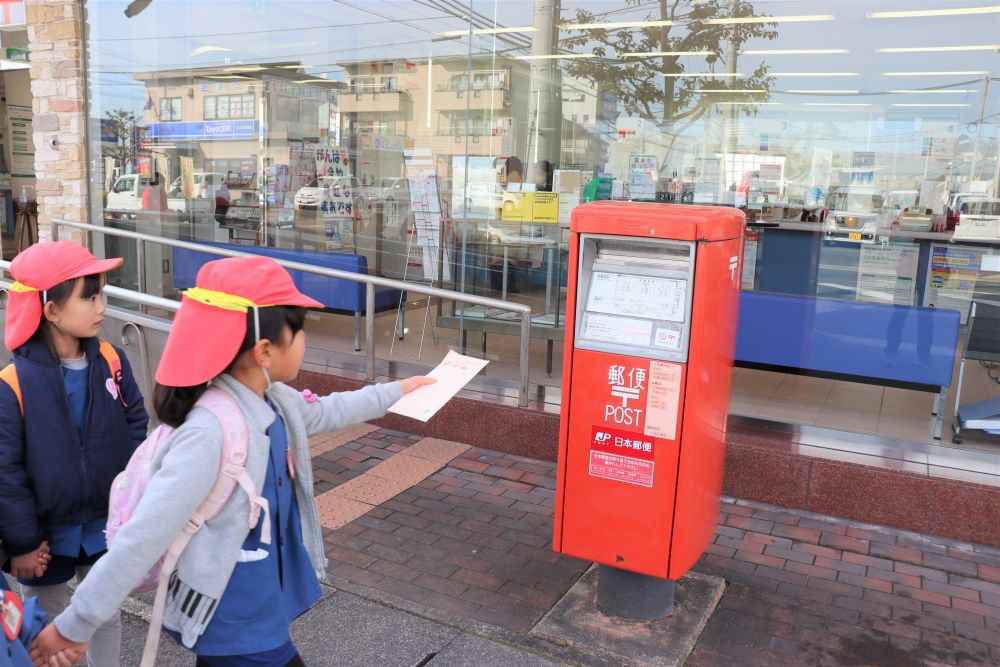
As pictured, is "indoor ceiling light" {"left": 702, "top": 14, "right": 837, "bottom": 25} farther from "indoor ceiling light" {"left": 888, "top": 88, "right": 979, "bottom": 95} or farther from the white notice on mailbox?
the white notice on mailbox

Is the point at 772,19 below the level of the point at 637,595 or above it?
above

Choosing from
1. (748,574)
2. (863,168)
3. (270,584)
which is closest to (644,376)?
(748,574)

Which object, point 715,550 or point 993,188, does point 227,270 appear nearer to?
point 715,550

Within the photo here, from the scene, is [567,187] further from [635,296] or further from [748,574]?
[635,296]

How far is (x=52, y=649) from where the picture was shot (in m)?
1.89

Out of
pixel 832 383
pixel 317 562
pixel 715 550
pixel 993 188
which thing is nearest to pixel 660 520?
pixel 715 550

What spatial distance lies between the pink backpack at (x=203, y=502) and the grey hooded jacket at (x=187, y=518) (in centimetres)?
2

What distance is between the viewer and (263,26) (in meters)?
10.3

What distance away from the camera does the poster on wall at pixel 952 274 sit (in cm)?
625

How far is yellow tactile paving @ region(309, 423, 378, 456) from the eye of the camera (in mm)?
5696

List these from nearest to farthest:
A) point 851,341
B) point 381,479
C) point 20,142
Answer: point 381,479
point 851,341
point 20,142

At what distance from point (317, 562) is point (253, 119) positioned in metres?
9.60

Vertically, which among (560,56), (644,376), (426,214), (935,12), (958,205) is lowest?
(644,376)

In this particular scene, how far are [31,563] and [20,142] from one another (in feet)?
59.9
